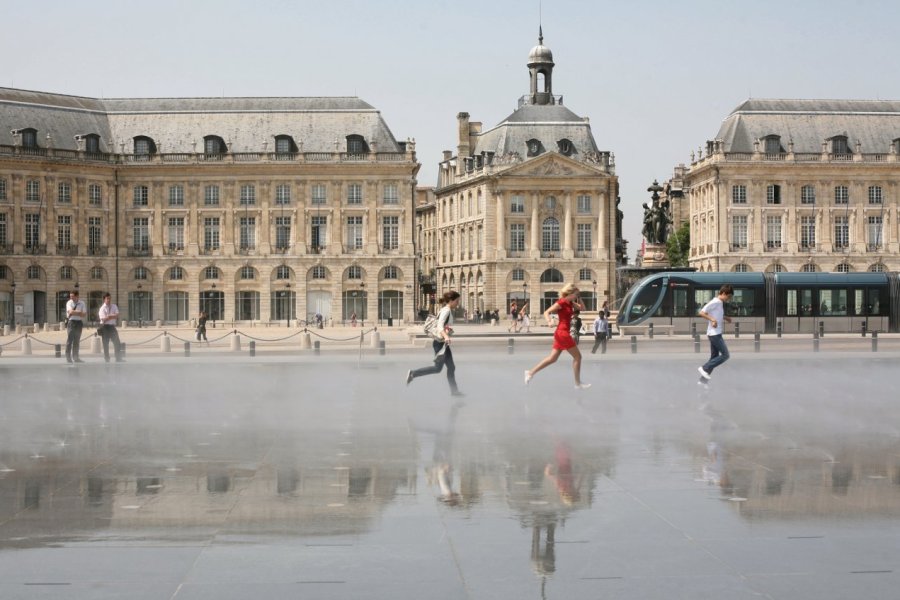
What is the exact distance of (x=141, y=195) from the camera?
96125 millimetres

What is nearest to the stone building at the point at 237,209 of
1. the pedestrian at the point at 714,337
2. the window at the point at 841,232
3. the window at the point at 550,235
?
the window at the point at 550,235

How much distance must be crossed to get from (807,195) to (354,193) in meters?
36.6

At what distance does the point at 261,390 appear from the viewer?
79.2 feet

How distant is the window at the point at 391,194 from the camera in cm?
9762

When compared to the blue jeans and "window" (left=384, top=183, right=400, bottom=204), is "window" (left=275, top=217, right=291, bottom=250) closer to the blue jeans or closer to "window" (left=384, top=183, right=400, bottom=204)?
"window" (left=384, top=183, right=400, bottom=204)

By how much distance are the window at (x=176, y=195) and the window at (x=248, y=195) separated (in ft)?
14.9

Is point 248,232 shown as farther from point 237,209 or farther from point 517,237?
point 517,237

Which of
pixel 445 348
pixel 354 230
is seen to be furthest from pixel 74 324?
pixel 354 230

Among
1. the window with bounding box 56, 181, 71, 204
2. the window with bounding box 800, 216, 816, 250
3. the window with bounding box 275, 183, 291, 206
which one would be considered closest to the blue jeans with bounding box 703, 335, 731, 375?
the window with bounding box 275, 183, 291, 206

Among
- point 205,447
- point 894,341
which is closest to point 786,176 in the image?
point 894,341

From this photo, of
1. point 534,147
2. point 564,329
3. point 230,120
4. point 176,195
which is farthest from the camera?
point 534,147

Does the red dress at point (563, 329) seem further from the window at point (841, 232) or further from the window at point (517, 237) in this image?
the window at point (841, 232)

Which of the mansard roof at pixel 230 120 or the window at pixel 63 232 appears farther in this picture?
the mansard roof at pixel 230 120

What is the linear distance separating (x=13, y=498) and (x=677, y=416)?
10.1 metres
